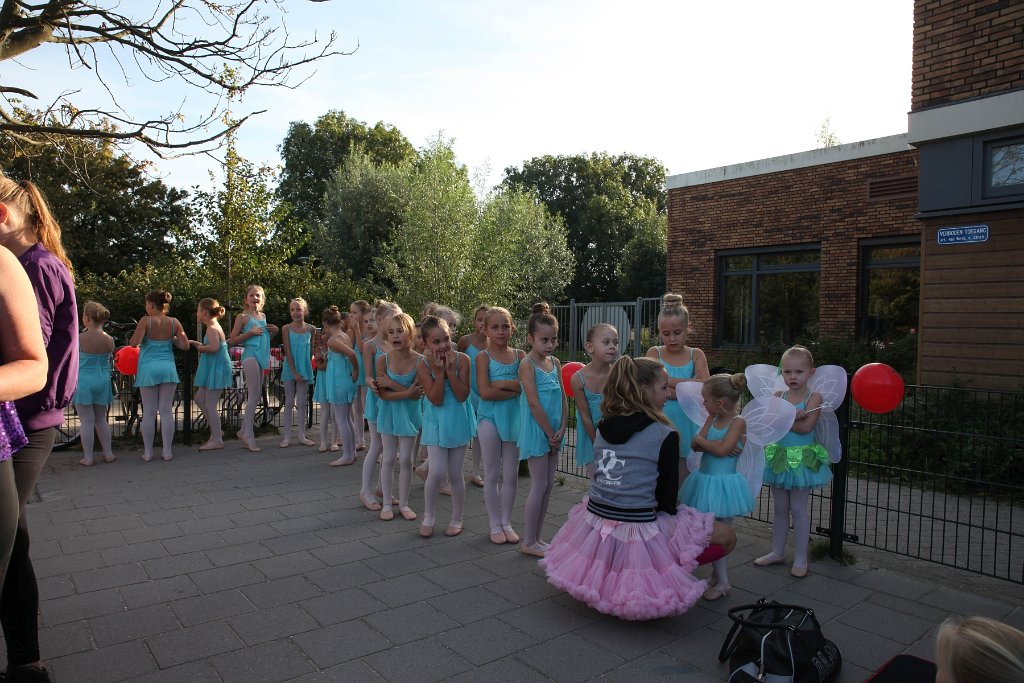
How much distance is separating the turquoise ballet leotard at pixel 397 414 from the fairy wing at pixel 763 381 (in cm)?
271

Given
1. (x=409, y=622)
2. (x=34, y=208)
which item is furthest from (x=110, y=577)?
(x=34, y=208)

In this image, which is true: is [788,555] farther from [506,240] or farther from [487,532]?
[506,240]

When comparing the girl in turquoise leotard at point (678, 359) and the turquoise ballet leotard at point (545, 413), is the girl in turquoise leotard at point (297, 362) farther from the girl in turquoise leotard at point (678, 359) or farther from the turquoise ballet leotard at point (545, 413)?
the girl in turquoise leotard at point (678, 359)

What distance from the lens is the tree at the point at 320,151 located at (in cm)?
4022

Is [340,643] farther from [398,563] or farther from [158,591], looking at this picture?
[158,591]

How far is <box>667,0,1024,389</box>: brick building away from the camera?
8.73 meters

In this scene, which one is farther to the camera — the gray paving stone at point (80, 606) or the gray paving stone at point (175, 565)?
the gray paving stone at point (175, 565)

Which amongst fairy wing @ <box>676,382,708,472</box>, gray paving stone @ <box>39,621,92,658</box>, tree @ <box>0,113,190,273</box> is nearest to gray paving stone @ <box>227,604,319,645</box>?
gray paving stone @ <box>39,621,92,658</box>

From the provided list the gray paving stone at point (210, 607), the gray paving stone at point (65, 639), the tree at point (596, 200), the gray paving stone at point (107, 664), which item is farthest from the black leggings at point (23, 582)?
the tree at point (596, 200)

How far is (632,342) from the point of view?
545 inches

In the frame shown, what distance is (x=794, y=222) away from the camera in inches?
650

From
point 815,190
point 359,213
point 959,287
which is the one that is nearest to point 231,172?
point 959,287

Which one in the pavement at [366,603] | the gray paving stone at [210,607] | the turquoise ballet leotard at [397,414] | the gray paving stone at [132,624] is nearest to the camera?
the pavement at [366,603]

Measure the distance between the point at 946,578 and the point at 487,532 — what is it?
128 inches
